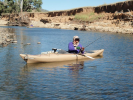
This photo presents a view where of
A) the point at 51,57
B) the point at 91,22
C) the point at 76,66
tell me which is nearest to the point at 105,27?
the point at 91,22

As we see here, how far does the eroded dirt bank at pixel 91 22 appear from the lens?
39438 millimetres

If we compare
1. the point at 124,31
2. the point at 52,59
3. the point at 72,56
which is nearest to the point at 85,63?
the point at 72,56

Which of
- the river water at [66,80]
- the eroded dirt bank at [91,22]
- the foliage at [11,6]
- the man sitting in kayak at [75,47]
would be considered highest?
the foliage at [11,6]

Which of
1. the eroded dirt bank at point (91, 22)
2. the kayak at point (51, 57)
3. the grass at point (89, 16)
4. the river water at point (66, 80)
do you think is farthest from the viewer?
the grass at point (89, 16)

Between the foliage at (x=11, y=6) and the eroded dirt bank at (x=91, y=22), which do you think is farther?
the foliage at (x=11, y=6)

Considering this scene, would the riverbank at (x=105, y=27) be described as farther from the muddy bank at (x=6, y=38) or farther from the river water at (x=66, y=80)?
the river water at (x=66, y=80)

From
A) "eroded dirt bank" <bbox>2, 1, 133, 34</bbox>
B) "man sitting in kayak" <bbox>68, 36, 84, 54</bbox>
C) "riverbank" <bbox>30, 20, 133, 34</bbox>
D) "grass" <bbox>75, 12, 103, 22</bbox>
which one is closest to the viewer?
"man sitting in kayak" <bbox>68, 36, 84, 54</bbox>

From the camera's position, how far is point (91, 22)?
46281mm

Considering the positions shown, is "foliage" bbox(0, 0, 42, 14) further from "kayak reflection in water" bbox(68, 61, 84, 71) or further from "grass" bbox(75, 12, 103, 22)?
"kayak reflection in water" bbox(68, 61, 84, 71)

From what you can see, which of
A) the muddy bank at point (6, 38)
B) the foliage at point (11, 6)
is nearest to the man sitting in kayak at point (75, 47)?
the muddy bank at point (6, 38)

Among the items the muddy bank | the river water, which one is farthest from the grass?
the river water

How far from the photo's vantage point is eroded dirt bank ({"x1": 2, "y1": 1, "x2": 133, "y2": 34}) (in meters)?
39.4

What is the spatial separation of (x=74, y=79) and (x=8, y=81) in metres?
2.58

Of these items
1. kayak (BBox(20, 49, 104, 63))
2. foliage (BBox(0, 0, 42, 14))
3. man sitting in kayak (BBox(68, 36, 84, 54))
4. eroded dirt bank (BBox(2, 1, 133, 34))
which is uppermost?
foliage (BBox(0, 0, 42, 14))
